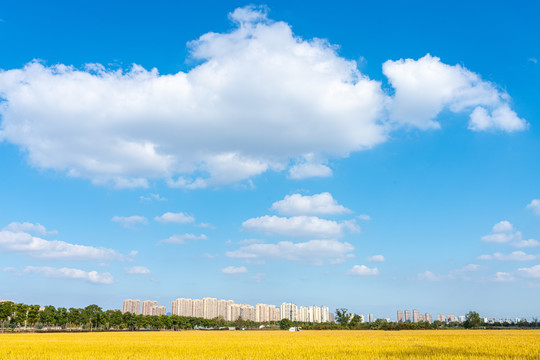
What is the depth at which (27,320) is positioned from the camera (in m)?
123

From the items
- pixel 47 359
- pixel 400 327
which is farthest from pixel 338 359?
pixel 400 327

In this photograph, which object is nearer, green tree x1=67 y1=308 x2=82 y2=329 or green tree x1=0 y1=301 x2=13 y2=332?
green tree x1=0 y1=301 x2=13 y2=332

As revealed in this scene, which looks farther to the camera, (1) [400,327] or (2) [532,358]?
(1) [400,327]

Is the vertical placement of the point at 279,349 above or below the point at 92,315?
above

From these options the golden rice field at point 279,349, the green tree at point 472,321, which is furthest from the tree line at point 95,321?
the golden rice field at point 279,349

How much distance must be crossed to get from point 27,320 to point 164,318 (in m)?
63.9

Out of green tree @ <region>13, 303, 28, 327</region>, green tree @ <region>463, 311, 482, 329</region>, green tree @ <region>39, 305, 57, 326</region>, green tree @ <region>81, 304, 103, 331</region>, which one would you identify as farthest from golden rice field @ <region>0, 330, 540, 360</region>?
green tree @ <region>463, 311, 482, 329</region>

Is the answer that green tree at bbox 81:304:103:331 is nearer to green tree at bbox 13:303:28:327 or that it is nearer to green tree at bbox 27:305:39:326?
green tree at bbox 27:305:39:326

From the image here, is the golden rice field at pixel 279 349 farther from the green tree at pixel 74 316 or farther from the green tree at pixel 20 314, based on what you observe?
the green tree at pixel 74 316

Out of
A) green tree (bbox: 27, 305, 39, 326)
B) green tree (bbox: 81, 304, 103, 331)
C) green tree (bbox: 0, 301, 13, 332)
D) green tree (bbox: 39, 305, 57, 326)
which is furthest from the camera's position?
green tree (bbox: 81, 304, 103, 331)

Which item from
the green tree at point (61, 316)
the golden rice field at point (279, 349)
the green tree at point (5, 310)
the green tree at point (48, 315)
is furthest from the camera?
the green tree at point (61, 316)

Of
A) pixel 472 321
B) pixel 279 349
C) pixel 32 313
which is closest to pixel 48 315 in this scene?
pixel 32 313

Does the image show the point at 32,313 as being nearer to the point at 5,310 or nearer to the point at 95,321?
the point at 5,310

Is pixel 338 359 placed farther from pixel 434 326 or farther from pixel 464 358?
pixel 434 326
